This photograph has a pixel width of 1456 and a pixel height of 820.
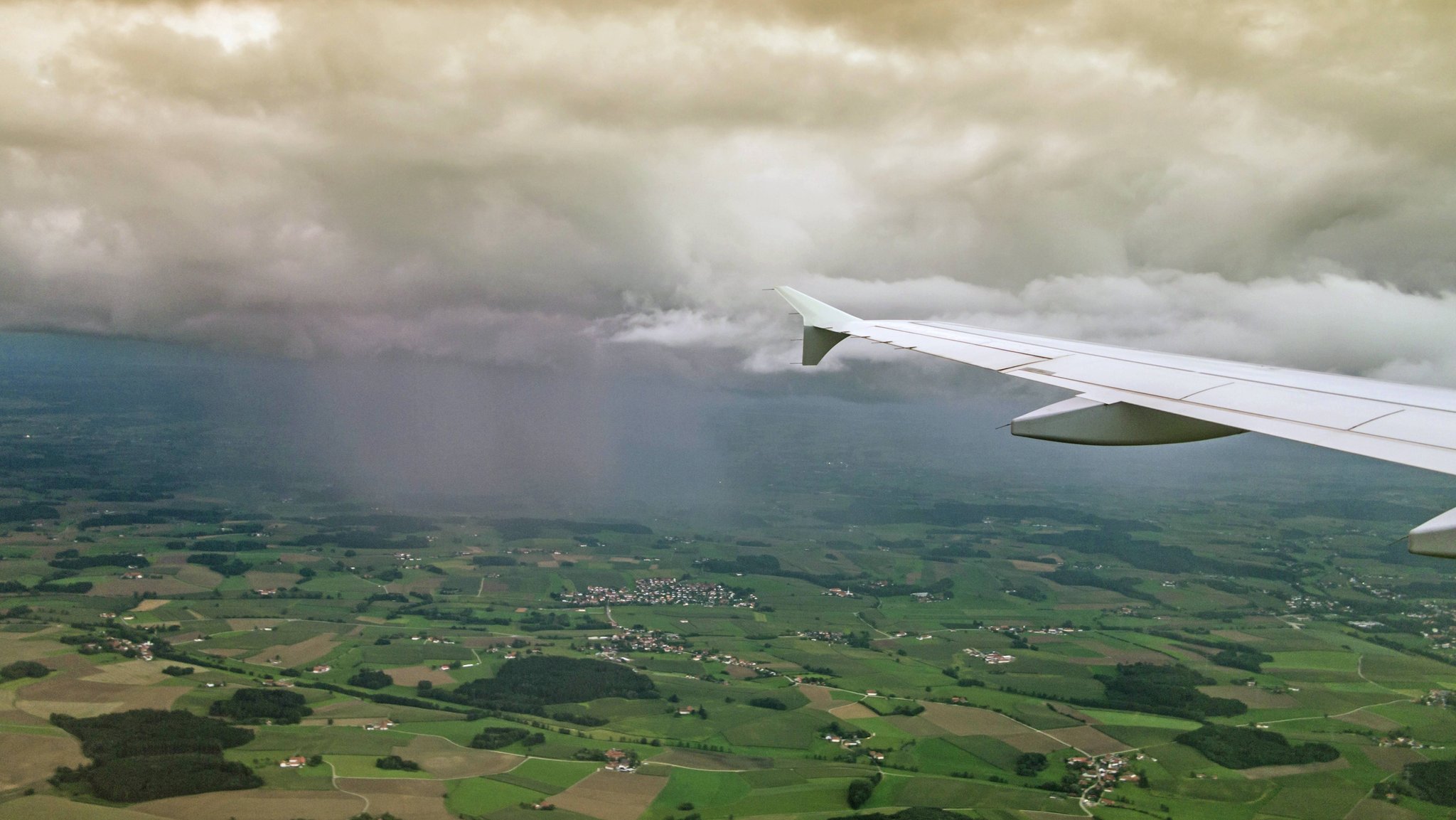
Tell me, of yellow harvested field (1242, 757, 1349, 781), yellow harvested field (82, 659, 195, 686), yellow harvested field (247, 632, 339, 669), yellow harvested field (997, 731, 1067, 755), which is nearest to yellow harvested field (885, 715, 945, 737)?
yellow harvested field (997, 731, 1067, 755)

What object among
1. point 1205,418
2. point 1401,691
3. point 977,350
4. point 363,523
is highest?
point 977,350

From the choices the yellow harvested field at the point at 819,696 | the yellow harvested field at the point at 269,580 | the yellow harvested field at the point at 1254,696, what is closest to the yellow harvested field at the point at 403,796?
the yellow harvested field at the point at 819,696

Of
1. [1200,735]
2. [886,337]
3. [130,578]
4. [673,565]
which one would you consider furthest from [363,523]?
[886,337]

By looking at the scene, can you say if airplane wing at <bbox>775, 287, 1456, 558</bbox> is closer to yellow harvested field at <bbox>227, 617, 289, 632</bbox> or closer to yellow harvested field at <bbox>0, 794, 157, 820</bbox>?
yellow harvested field at <bbox>0, 794, 157, 820</bbox>

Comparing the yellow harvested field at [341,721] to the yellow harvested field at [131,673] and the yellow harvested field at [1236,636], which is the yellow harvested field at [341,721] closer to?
the yellow harvested field at [131,673]

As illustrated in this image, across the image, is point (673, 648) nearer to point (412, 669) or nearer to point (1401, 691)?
point (412, 669)

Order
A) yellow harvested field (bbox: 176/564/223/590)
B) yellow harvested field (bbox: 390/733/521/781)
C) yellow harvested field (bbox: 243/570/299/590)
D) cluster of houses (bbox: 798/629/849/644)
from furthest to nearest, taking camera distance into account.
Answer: yellow harvested field (bbox: 243/570/299/590)
yellow harvested field (bbox: 176/564/223/590)
cluster of houses (bbox: 798/629/849/644)
yellow harvested field (bbox: 390/733/521/781)
